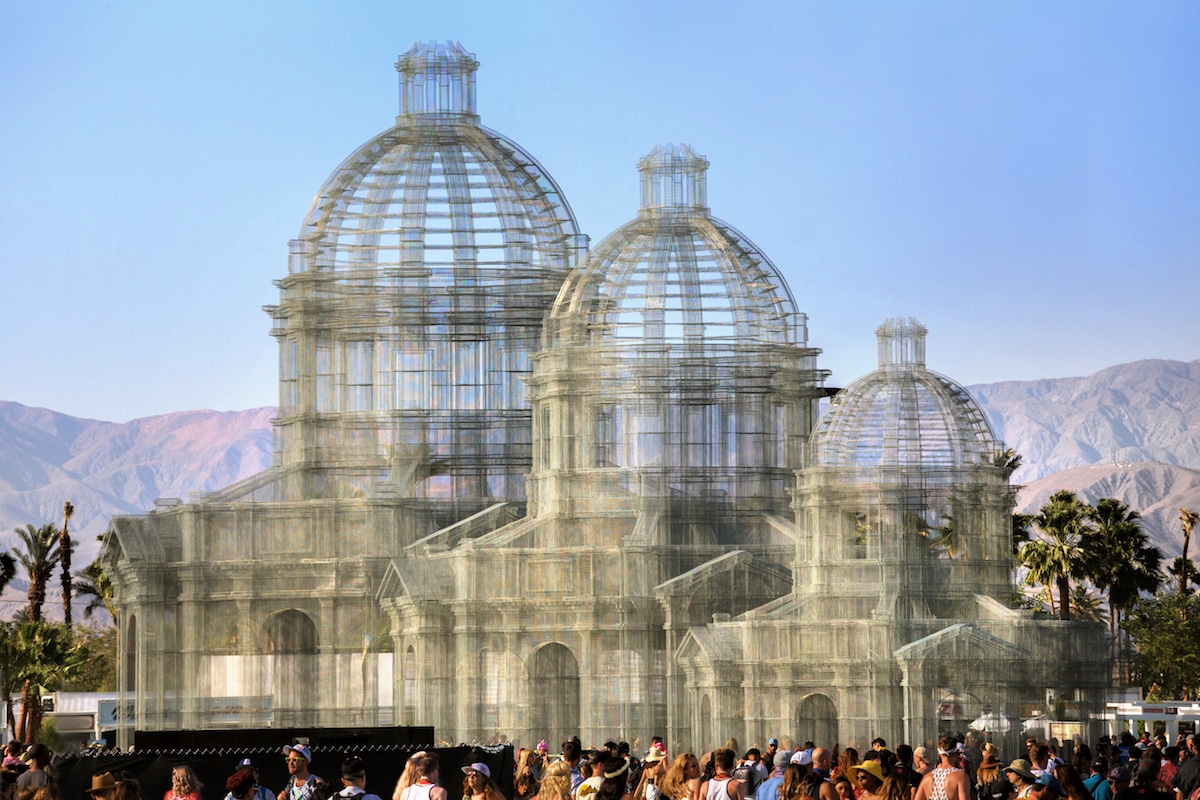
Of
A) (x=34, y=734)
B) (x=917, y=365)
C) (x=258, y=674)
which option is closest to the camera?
Result: (x=917, y=365)

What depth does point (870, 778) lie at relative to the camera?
70.6 ft

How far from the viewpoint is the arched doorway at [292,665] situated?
69.7 metres

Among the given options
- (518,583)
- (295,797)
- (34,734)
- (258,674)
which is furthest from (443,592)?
(295,797)

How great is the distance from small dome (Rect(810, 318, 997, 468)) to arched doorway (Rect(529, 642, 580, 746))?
9197 mm

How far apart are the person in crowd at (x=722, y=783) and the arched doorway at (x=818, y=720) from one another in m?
38.0

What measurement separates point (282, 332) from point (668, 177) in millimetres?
13172

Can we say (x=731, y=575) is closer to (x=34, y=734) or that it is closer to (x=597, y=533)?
(x=597, y=533)

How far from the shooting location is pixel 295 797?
2180 cm

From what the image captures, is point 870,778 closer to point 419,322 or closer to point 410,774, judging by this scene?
point 410,774

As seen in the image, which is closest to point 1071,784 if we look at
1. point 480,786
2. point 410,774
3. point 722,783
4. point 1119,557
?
point 722,783

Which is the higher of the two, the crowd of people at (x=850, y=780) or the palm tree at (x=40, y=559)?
the palm tree at (x=40, y=559)

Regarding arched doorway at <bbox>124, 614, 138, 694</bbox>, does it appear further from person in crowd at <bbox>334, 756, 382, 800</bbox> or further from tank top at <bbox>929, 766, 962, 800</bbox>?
person in crowd at <bbox>334, 756, 382, 800</bbox>

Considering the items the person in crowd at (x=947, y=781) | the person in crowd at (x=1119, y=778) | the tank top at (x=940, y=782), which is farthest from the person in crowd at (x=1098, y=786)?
the tank top at (x=940, y=782)

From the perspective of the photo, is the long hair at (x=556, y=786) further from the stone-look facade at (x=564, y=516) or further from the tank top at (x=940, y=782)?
the stone-look facade at (x=564, y=516)
